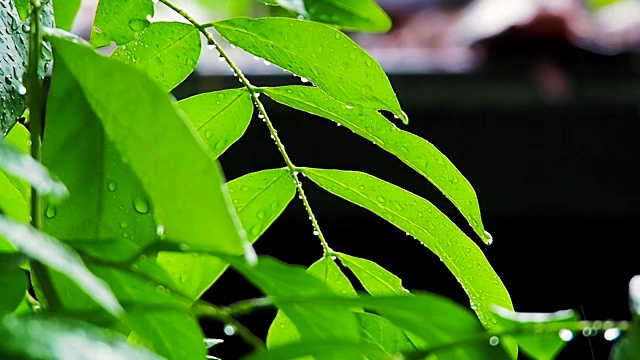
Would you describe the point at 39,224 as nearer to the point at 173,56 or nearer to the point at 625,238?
the point at 173,56

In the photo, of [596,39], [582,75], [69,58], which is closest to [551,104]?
[582,75]

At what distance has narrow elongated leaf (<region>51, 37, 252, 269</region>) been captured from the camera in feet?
0.64

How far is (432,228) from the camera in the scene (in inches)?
14.6

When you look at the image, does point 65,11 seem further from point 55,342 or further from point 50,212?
point 55,342

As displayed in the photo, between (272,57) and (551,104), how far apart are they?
1.04 metres

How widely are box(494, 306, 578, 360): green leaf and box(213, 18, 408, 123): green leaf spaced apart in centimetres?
12

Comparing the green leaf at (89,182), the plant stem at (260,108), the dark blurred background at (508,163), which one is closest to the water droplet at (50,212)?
the green leaf at (89,182)

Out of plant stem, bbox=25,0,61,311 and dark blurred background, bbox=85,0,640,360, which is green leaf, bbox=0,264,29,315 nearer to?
plant stem, bbox=25,0,61,311

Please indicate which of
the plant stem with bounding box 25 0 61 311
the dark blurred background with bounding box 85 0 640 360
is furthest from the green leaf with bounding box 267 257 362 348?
the dark blurred background with bounding box 85 0 640 360

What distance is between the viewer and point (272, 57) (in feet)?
1.18

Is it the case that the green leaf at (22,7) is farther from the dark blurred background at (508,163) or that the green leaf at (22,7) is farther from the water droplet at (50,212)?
the dark blurred background at (508,163)

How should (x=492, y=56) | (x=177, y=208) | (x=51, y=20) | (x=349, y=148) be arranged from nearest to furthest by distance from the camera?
1. (x=177, y=208)
2. (x=51, y=20)
3. (x=349, y=148)
4. (x=492, y=56)

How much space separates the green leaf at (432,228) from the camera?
357 millimetres

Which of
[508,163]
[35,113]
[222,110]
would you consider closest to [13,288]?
[35,113]
